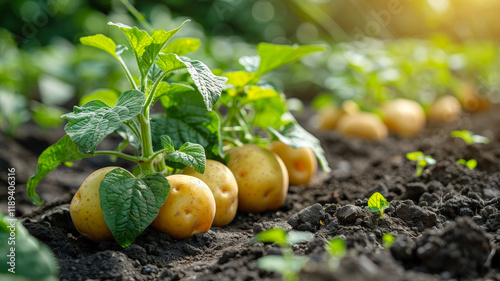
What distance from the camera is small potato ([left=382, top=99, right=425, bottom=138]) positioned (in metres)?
3.92

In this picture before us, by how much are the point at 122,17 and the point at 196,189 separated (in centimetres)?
335

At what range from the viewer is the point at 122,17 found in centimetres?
464

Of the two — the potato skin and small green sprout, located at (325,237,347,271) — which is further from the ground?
small green sprout, located at (325,237,347,271)

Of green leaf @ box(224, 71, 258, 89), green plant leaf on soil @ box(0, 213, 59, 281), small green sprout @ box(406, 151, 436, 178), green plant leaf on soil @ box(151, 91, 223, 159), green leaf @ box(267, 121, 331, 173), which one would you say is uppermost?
green leaf @ box(224, 71, 258, 89)

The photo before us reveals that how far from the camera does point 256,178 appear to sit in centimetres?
212

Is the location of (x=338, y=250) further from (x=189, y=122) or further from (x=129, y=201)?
(x=189, y=122)

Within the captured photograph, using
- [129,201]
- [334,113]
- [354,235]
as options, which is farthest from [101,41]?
[334,113]

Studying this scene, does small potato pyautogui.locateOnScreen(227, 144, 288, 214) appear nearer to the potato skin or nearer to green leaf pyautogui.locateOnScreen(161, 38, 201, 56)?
green leaf pyautogui.locateOnScreen(161, 38, 201, 56)

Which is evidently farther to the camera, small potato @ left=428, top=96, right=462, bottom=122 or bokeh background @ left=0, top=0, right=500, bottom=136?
small potato @ left=428, top=96, right=462, bottom=122

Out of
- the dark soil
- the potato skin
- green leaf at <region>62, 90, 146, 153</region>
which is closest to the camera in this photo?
the dark soil

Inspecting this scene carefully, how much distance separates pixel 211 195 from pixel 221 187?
12 cm

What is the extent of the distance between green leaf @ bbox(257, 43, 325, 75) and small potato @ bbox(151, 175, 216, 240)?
64cm

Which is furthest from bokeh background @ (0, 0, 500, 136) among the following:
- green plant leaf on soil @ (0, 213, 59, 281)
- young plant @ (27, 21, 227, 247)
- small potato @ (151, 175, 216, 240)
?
green plant leaf on soil @ (0, 213, 59, 281)

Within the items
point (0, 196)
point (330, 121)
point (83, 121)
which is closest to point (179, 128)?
point (83, 121)
